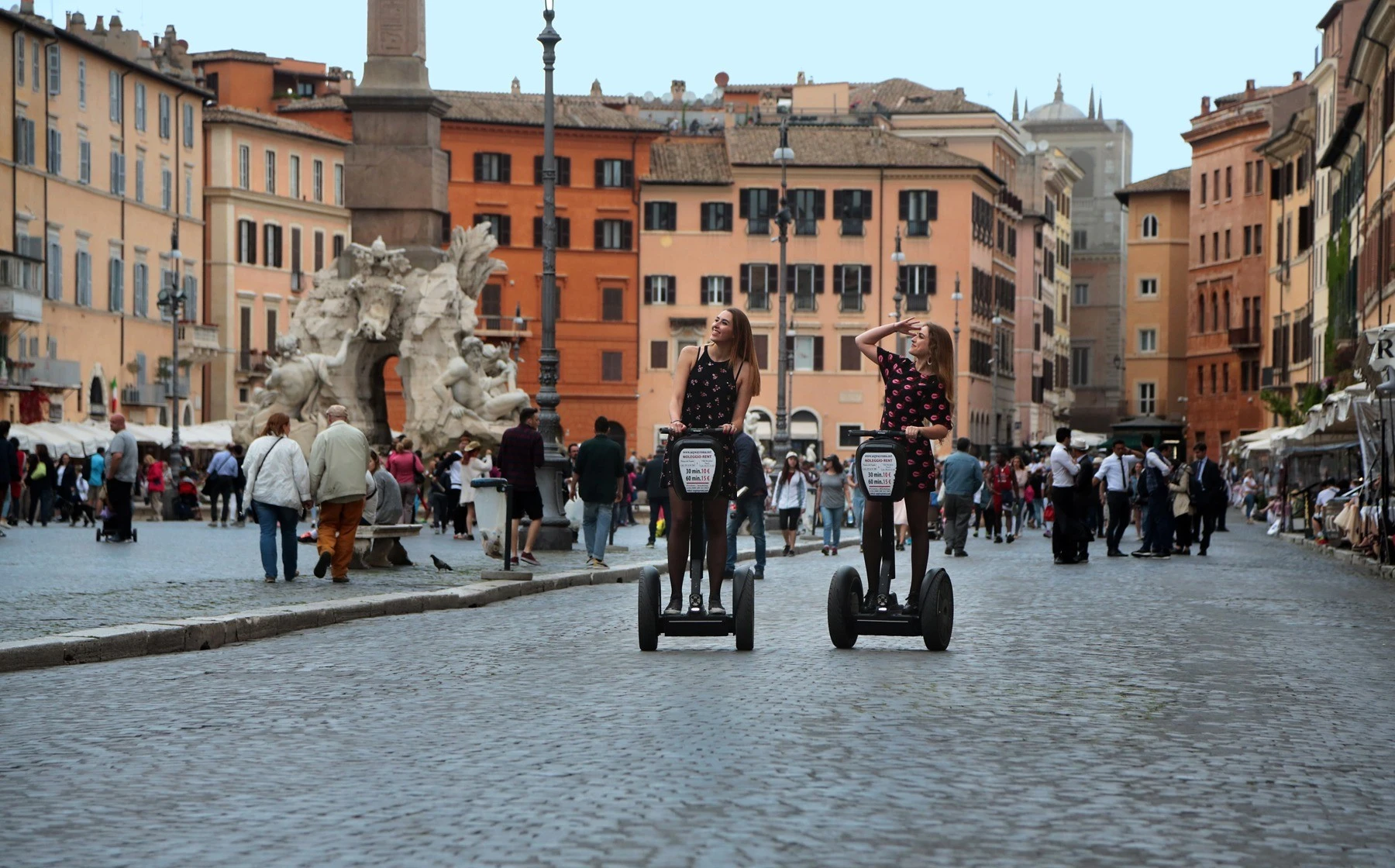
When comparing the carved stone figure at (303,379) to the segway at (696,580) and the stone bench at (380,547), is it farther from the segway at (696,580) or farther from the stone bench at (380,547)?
the segway at (696,580)

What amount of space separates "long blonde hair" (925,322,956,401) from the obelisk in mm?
24096

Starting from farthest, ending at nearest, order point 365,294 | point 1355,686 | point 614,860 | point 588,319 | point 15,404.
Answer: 1. point 588,319
2. point 15,404
3. point 365,294
4. point 1355,686
5. point 614,860

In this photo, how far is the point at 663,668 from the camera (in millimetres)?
11930

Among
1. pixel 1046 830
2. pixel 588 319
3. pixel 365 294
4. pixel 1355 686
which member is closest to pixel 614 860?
pixel 1046 830

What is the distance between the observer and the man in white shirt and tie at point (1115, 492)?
31328 millimetres

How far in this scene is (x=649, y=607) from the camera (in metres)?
12.7

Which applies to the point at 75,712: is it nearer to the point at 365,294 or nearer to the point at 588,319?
the point at 365,294

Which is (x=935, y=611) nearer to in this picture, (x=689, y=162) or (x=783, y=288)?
(x=783, y=288)

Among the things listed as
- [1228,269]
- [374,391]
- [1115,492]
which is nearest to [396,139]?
[374,391]

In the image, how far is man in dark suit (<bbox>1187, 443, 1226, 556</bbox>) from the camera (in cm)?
3328

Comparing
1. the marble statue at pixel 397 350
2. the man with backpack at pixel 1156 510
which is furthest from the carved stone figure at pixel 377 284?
the man with backpack at pixel 1156 510

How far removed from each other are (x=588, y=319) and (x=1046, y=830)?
87351 mm

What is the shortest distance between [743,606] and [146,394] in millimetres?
65805

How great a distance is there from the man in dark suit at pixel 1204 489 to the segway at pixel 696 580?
21.2 m
